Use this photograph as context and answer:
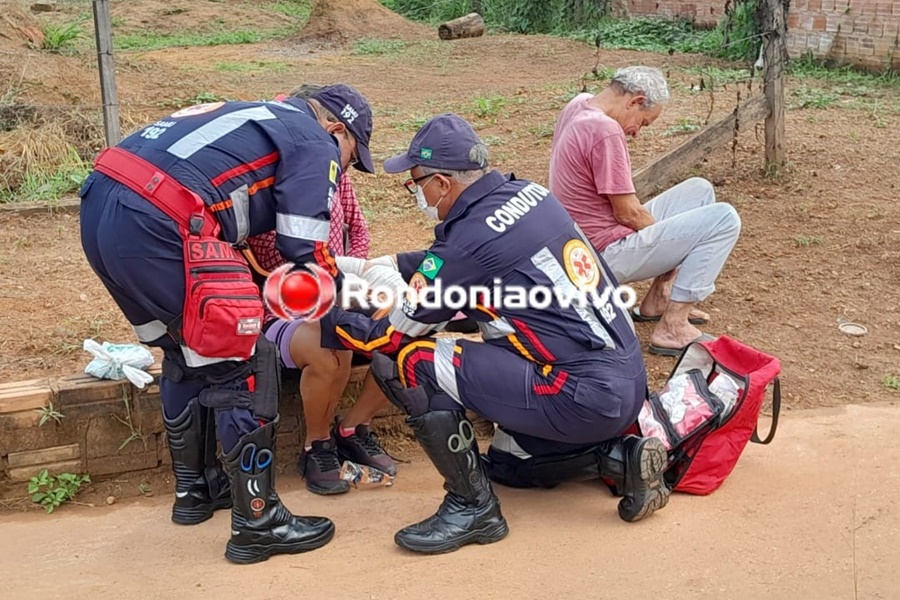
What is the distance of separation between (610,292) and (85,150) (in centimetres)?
559

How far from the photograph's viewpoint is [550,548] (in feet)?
10.5

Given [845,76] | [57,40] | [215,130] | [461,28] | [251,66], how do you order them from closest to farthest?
[215,130] → [845,76] → [57,40] → [251,66] → [461,28]

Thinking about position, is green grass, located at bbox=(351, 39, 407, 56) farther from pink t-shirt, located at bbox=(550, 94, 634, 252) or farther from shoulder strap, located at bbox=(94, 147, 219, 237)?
shoulder strap, located at bbox=(94, 147, 219, 237)

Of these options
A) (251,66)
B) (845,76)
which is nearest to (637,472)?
(845,76)

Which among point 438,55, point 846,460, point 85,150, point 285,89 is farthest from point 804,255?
point 438,55

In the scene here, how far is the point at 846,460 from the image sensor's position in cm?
371

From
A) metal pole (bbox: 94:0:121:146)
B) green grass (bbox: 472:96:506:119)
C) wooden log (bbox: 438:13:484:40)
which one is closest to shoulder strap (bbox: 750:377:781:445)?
metal pole (bbox: 94:0:121:146)

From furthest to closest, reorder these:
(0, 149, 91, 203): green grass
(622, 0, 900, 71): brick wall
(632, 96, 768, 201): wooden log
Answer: (622, 0, 900, 71): brick wall → (0, 149, 91, 203): green grass → (632, 96, 768, 201): wooden log

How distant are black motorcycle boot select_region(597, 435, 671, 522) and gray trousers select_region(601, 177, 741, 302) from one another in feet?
4.33

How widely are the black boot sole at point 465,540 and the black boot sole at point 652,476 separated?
0.42 meters

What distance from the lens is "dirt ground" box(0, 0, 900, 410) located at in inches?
181

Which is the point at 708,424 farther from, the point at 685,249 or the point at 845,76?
the point at 845,76

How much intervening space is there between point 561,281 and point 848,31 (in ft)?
31.6

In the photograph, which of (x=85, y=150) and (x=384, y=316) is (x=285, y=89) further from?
(x=384, y=316)
